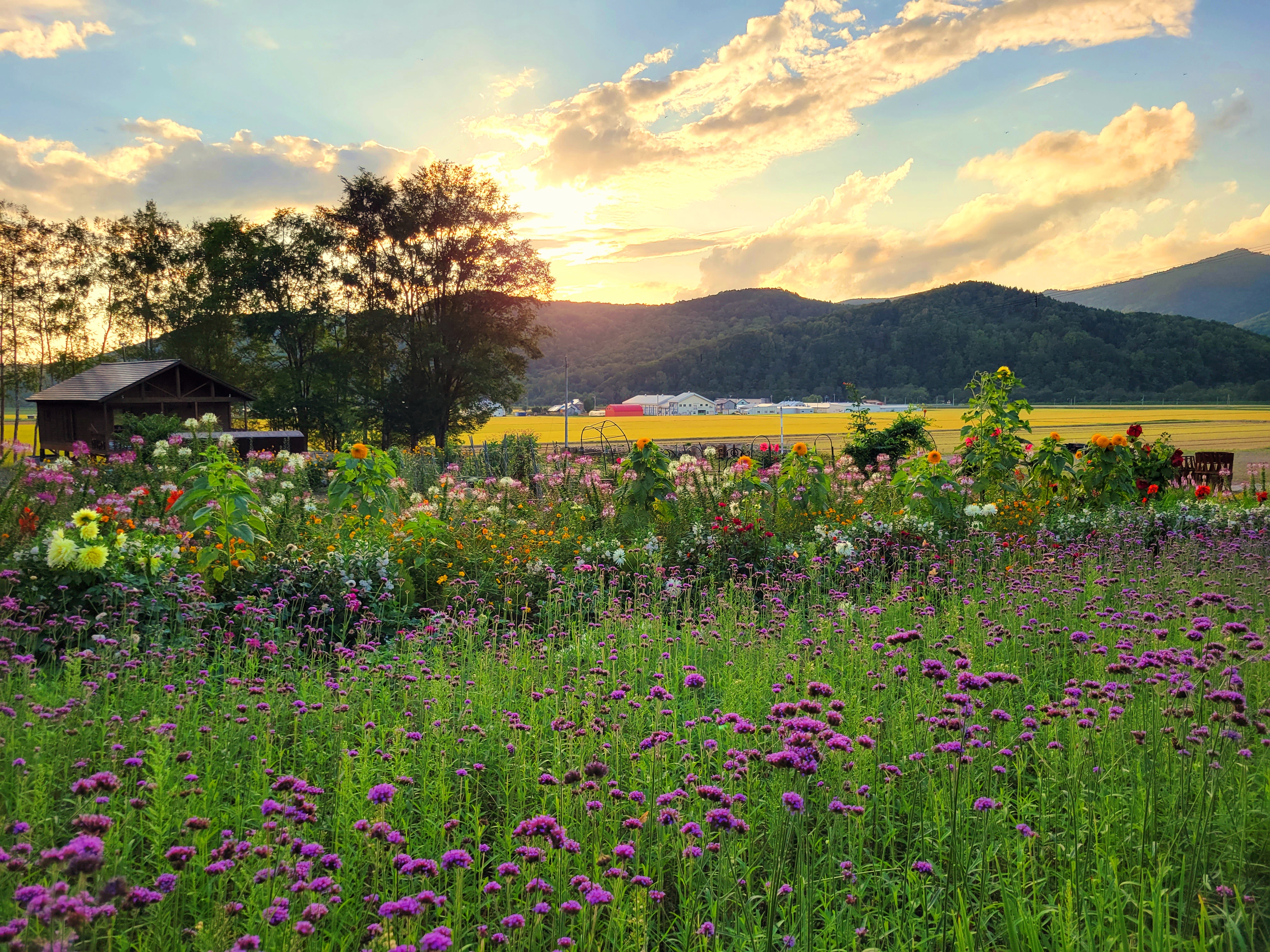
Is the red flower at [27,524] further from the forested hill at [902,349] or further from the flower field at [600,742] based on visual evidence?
the forested hill at [902,349]

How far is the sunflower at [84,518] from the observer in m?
5.15

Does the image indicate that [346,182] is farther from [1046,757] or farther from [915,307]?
[915,307]

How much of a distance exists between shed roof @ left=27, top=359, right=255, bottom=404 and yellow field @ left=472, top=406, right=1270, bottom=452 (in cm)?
1331

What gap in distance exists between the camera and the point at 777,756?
1818 millimetres

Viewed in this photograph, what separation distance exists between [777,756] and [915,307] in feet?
346

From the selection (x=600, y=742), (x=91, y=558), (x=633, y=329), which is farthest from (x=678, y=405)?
(x=600, y=742)

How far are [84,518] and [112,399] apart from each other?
26.9 metres

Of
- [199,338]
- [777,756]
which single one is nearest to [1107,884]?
[777,756]

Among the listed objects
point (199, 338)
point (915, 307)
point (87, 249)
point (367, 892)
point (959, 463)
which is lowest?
point (367, 892)

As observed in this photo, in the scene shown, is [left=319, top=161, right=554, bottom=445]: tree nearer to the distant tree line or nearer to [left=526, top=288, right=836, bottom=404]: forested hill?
the distant tree line

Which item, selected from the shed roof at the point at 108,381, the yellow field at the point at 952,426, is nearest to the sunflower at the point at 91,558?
the shed roof at the point at 108,381

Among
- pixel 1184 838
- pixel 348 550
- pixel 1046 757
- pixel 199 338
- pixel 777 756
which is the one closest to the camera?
pixel 777 756

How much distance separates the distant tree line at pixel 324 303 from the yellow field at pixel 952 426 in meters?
4.62

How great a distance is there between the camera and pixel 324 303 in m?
36.5
